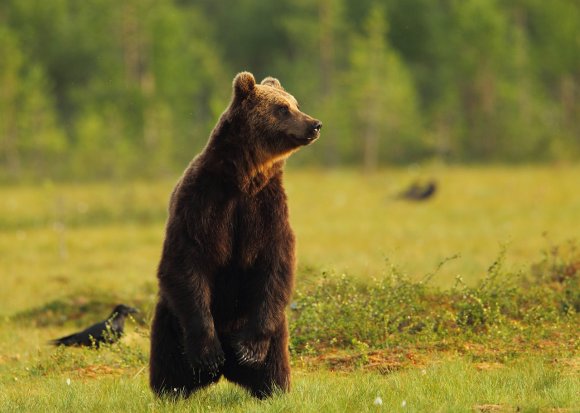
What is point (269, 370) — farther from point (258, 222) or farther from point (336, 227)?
point (336, 227)

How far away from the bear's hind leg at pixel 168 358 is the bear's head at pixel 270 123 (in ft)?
4.41

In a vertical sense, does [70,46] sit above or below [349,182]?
above

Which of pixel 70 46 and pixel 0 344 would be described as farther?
pixel 70 46

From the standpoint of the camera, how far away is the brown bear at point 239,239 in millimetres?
Result: 6121

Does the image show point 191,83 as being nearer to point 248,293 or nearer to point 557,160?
point 557,160

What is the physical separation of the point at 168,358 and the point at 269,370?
72cm

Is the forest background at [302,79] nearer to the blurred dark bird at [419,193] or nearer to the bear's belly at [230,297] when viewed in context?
the blurred dark bird at [419,193]

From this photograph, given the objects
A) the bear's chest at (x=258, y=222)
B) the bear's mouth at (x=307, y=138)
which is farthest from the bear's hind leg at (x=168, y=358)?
the bear's mouth at (x=307, y=138)

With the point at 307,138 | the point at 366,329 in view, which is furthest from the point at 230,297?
the point at 366,329

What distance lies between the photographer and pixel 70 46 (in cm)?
5953

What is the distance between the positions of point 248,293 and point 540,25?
174 feet

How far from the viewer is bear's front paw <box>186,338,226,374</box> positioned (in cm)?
616

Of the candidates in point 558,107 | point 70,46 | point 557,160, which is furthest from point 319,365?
point 70,46

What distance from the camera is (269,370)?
21.2 ft
